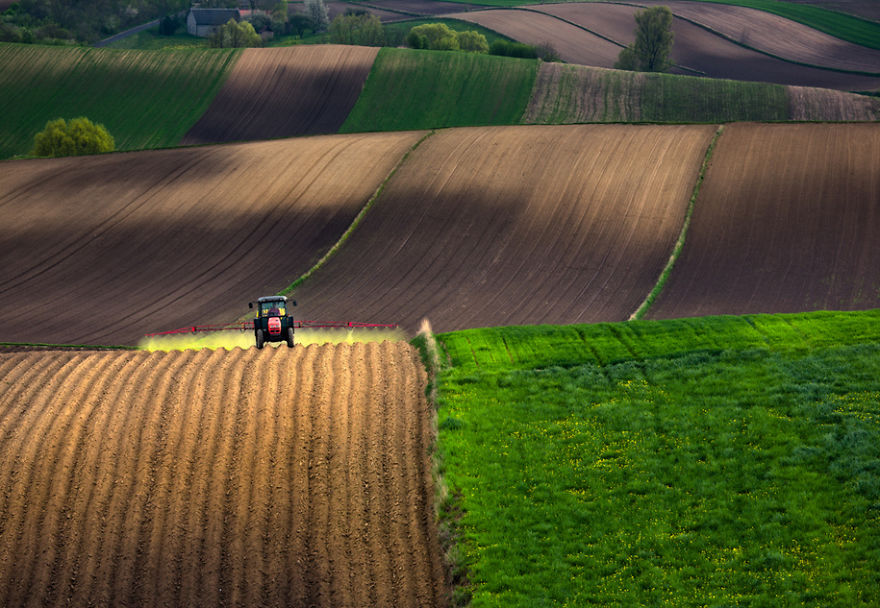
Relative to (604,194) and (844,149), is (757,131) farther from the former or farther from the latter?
(604,194)

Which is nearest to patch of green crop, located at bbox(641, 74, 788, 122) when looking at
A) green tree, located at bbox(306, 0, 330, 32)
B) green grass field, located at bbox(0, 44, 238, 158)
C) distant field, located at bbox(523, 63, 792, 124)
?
distant field, located at bbox(523, 63, 792, 124)

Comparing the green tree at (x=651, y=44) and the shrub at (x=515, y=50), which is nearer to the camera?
the shrub at (x=515, y=50)

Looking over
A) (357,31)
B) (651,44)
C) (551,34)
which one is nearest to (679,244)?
(651,44)

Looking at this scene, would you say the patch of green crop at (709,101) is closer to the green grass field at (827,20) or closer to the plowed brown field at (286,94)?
the plowed brown field at (286,94)

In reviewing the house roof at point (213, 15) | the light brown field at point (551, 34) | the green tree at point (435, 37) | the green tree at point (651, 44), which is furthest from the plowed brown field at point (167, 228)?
the house roof at point (213, 15)

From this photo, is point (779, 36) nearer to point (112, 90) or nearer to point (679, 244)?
point (679, 244)

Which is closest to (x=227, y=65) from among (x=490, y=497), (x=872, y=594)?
(x=490, y=497)
